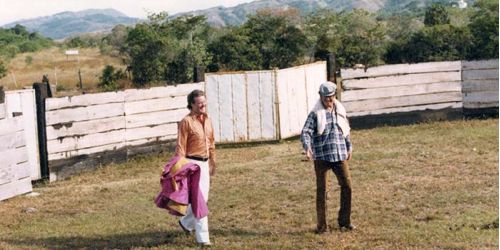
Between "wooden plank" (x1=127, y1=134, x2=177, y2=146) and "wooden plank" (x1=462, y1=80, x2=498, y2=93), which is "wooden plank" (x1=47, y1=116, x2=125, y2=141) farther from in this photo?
"wooden plank" (x1=462, y1=80, x2=498, y2=93)

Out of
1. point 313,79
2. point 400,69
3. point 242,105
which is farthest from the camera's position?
point 400,69

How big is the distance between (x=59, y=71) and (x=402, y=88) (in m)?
38.4

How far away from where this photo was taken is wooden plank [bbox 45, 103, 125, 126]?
12.4 meters

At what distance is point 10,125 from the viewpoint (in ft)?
35.9

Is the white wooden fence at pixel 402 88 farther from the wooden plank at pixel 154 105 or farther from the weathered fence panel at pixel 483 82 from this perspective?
the wooden plank at pixel 154 105

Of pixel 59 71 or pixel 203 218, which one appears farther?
pixel 59 71

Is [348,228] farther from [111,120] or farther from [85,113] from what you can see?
[111,120]

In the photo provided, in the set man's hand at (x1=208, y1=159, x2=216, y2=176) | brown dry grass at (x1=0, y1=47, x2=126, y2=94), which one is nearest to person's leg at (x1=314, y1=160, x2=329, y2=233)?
man's hand at (x1=208, y1=159, x2=216, y2=176)

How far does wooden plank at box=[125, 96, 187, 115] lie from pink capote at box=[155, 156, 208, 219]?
6.44 m

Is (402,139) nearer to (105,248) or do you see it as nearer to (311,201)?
(311,201)

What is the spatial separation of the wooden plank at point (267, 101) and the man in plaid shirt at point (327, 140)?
7.72 m

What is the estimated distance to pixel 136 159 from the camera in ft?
45.5

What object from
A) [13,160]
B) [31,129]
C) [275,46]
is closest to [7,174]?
[13,160]

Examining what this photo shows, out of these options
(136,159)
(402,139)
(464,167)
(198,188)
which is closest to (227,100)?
(136,159)
